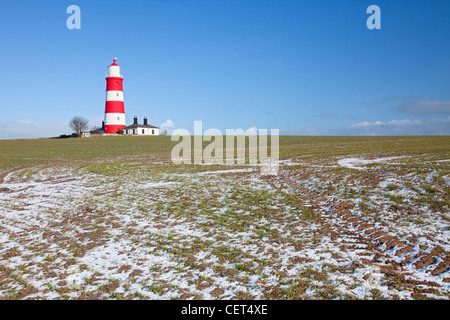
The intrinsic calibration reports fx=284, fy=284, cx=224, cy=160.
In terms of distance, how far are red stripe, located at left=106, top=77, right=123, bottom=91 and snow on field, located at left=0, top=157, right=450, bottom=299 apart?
77.4m

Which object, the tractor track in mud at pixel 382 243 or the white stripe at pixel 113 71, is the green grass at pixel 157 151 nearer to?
the tractor track in mud at pixel 382 243

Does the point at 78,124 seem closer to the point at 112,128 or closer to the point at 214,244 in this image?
the point at 112,128

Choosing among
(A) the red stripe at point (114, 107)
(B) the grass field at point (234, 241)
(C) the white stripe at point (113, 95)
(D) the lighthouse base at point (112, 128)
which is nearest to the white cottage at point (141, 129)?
(D) the lighthouse base at point (112, 128)

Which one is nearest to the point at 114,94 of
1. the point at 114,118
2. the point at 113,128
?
the point at 114,118

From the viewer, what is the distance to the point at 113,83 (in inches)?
3300

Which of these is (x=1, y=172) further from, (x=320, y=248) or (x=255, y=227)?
(x=320, y=248)

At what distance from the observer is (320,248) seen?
6891 millimetres

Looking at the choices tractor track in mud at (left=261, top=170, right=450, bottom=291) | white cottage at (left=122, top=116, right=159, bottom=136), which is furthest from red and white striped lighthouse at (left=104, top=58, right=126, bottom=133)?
tractor track in mud at (left=261, top=170, right=450, bottom=291)

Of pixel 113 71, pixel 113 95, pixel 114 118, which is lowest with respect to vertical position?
pixel 114 118

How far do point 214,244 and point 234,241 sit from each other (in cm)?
54

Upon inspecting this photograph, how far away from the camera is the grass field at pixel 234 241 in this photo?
5.35 meters

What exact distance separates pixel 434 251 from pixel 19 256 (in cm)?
980

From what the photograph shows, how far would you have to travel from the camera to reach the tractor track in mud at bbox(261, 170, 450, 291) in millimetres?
5742
